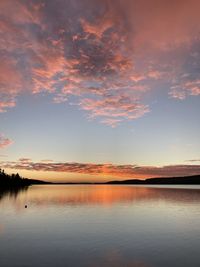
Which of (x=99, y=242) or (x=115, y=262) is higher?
(x=99, y=242)

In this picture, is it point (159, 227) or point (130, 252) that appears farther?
point (159, 227)

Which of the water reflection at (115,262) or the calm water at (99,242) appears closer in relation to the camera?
the water reflection at (115,262)

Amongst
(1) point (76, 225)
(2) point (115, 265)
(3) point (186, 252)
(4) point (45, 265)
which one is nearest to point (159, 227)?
(1) point (76, 225)

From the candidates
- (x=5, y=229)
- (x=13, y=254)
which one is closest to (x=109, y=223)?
(x=5, y=229)

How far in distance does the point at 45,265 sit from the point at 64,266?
1867 millimetres

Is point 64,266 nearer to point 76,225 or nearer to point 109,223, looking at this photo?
point 76,225

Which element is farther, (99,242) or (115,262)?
(99,242)

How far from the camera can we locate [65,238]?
4200 cm

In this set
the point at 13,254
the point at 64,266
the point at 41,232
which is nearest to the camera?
the point at 64,266

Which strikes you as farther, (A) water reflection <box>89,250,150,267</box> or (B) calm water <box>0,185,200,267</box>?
(B) calm water <box>0,185,200,267</box>

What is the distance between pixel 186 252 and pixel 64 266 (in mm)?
15201

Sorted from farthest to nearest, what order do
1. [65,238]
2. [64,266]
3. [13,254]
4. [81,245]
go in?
[65,238] → [81,245] → [13,254] → [64,266]

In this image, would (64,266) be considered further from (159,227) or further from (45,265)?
(159,227)

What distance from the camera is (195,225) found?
178 feet
